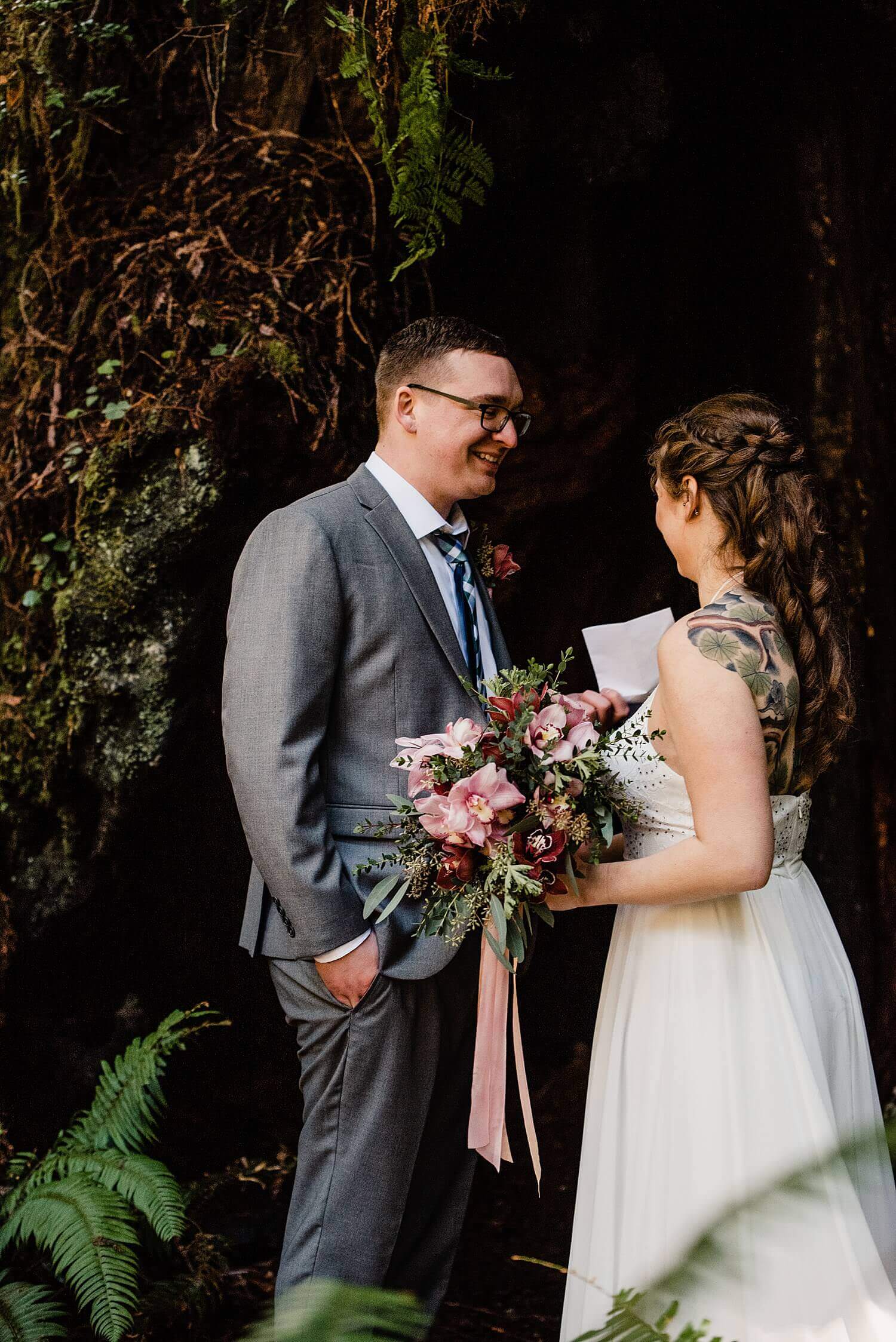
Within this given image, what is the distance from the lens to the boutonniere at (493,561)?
3100mm

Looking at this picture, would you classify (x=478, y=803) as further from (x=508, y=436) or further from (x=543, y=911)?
(x=508, y=436)

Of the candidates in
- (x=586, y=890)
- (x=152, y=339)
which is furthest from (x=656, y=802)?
(x=152, y=339)

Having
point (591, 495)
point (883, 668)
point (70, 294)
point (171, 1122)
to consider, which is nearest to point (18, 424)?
point (70, 294)

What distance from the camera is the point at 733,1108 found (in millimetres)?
2133

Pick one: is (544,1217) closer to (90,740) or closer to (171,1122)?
(171,1122)

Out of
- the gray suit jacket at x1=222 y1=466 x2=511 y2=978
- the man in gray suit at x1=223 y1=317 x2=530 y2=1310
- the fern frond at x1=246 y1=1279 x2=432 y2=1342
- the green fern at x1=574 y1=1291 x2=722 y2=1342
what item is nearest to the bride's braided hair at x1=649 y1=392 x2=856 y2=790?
the man in gray suit at x1=223 y1=317 x2=530 y2=1310

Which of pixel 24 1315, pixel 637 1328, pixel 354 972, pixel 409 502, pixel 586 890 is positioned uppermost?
pixel 409 502

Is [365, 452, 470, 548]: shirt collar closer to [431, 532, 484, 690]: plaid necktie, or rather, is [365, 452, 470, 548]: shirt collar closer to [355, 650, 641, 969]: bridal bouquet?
[431, 532, 484, 690]: plaid necktie

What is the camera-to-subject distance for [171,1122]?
11.4ft

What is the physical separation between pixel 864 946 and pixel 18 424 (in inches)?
142

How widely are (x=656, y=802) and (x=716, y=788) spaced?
0.30 metres

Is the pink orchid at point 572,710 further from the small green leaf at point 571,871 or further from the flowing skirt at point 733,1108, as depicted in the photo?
the flowing skirt at point 733,1108

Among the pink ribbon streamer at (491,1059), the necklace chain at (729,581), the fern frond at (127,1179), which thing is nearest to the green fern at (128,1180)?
the fern frond at (127,1179)

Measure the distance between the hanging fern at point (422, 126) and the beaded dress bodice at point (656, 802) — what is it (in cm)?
148
